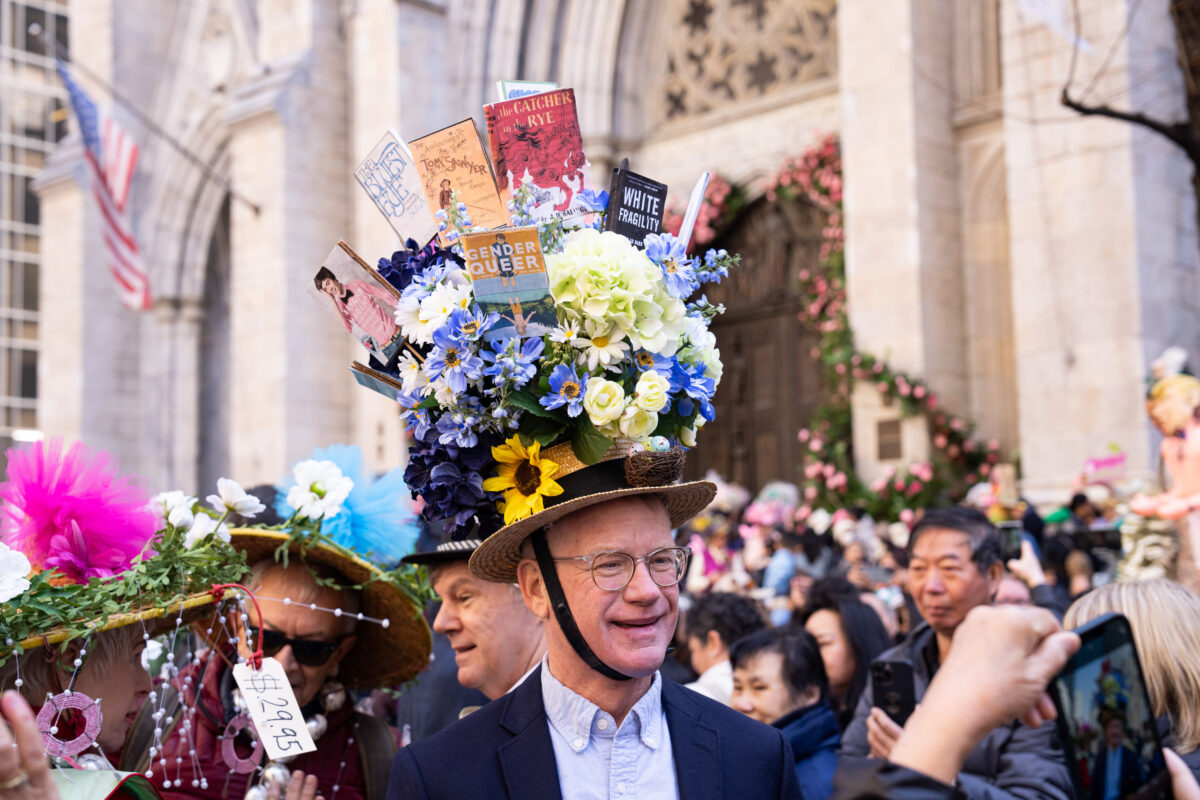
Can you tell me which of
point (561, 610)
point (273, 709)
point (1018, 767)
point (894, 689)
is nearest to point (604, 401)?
point (561, 610)

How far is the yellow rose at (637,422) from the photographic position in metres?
2.36

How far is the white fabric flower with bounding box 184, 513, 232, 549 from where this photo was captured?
2.98m

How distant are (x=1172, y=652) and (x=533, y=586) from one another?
1569 mm

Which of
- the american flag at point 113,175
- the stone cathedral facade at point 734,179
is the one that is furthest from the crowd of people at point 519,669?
the american flag at point 113,175

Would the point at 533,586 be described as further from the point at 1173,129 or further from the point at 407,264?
the point at 1173,129

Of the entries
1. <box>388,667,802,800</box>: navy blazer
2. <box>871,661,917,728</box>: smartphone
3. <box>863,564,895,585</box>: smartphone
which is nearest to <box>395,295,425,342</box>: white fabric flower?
<box>388,667,802,800</box>: navy blazer

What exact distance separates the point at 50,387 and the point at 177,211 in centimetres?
360

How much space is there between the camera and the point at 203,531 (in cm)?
299

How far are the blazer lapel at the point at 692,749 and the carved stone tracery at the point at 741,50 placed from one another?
12.5m

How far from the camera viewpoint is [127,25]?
1919 cm

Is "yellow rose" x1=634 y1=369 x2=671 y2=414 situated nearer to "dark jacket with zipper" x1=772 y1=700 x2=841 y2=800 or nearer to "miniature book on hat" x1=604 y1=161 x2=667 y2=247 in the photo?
"miniature book on hat" x1=604 y1=161 x2=667 y2=247

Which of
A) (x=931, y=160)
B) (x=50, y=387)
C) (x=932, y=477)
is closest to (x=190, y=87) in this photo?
(x=50, y=387)

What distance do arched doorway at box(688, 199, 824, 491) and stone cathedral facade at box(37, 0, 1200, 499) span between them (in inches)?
1.5

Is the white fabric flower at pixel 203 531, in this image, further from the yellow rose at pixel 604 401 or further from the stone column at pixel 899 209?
the stone column at pixel 899 209
